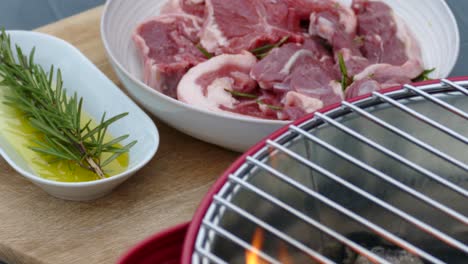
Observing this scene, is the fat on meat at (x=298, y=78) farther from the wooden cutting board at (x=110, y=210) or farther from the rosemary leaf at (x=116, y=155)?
the rosemary leaf at (x=116, y=155)

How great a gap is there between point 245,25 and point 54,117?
0.46 meters

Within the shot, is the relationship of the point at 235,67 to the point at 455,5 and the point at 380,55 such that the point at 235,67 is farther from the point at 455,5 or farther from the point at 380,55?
the point at 455,5

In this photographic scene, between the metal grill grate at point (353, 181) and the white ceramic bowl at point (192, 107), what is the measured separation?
0.32m

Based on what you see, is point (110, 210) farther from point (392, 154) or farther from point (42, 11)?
point (42, 11)

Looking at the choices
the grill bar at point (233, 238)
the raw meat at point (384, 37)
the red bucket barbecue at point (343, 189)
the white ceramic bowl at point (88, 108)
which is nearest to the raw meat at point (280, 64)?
the raw meat at point (384, 37)

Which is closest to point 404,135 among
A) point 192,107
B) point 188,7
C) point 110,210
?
point 192,107

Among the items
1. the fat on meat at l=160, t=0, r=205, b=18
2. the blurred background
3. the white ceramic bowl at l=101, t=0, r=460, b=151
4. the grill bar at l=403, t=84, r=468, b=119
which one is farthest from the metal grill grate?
the blurred background

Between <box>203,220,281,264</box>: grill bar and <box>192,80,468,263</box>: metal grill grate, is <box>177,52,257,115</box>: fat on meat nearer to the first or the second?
<box>192,80,468,263</box>: metal grill grate

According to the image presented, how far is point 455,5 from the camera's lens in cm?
242

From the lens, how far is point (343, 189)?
784 millimetres

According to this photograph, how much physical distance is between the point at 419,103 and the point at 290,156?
18 cm

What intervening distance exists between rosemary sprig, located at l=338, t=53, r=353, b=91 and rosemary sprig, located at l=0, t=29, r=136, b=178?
419mm

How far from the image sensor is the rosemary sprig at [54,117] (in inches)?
46.9

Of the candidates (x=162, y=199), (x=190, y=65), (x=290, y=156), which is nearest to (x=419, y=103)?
(x=290, y=156)
